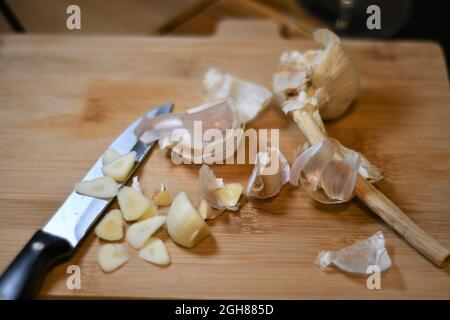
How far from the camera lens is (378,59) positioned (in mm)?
1148

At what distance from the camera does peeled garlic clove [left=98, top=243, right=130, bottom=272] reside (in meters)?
0.83

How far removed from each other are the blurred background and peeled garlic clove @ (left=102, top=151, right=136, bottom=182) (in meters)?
0.62

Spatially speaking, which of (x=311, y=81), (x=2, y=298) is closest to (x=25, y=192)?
(x=2, y=298)

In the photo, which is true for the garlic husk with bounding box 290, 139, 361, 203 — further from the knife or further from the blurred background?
the blurred background

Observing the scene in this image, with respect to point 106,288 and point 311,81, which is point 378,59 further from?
point 106,288

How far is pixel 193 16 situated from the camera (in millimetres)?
1430

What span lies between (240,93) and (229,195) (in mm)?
258

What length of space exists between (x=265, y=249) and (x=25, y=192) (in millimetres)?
482

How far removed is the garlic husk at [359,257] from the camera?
83cm

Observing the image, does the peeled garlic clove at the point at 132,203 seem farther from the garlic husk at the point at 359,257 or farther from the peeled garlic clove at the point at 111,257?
the garlic husk at the point at 359,257

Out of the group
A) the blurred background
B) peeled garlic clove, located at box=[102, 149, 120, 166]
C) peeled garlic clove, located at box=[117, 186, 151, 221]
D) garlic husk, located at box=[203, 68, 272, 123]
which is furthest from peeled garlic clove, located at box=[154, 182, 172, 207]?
the blurred background

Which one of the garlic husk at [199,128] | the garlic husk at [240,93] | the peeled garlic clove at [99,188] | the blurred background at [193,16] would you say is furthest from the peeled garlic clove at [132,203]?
the blurred background at [193,16]

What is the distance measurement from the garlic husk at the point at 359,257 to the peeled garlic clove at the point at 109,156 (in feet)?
1.44

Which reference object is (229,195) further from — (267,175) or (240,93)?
(240,93)
